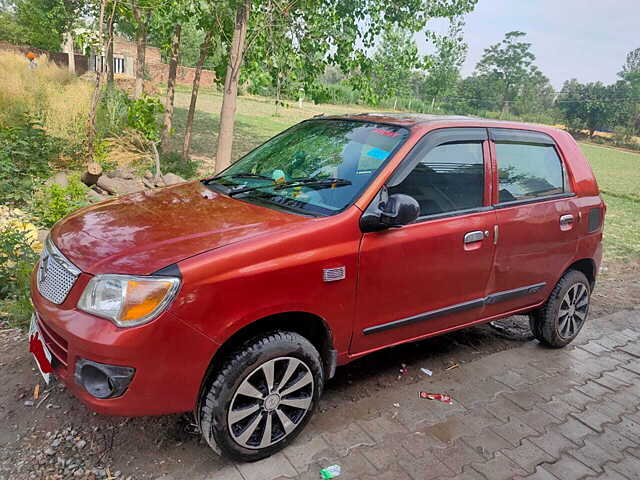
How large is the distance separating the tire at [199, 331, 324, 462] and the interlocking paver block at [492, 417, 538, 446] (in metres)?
1.23

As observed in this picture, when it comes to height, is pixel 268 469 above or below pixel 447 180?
below

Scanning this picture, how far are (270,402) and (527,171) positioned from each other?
102 inches

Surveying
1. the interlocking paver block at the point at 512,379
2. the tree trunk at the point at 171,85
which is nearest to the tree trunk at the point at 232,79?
the tree trunk at the point at 171,85

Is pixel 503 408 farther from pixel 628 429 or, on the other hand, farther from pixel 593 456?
pixel 628 429

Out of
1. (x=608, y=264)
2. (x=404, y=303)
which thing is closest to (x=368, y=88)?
(x=608, y=264)

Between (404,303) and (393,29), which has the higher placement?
(393,29)

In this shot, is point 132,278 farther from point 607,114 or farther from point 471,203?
point 607,114

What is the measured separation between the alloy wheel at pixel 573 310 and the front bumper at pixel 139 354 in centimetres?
323

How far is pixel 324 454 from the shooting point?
2.79m

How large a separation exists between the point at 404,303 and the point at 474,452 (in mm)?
939

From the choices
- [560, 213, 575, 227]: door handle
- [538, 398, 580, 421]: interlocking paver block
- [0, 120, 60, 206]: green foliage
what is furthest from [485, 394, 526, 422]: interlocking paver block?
[0, 120, 60, 206]: green foliage

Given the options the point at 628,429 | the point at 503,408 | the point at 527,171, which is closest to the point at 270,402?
the point at 503,408

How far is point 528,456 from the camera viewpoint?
116 inches

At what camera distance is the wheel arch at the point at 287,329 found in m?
2.49
